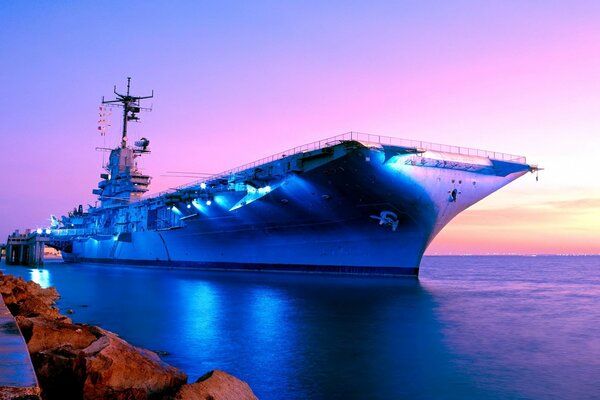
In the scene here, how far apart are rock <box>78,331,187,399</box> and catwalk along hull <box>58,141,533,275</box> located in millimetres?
16343

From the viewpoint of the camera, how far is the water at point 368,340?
6910 mm

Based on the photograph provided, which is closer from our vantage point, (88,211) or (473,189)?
(473,189)

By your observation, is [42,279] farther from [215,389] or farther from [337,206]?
[215,389]

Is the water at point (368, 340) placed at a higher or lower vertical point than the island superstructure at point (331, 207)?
lower

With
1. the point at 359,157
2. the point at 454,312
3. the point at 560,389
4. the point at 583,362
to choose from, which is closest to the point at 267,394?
the point at 560,389

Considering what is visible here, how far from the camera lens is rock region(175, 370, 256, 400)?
4242 millimetres

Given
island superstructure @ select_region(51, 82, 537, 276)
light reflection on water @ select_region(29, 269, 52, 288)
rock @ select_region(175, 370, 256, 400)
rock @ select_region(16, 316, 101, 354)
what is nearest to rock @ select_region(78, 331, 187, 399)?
rock @ select_region(175, 370, 256, 400)

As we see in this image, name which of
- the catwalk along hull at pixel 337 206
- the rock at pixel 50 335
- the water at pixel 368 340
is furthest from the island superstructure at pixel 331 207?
the rock at pixel 50 335

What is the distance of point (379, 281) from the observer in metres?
24.9

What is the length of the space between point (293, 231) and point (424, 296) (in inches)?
396

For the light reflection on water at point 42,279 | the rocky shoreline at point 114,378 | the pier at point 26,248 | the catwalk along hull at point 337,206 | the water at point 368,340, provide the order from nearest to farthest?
the rocky shoreline at point 114,378
the water at point 368,340
the catwalk along hull at point 337,206
the light reflection on water at point 42,279
the pier at point 26,248

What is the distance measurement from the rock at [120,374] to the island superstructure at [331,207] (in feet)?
53.4

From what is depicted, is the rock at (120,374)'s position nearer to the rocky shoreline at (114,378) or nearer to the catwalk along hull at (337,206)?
the rocky shoreline at (114,378)

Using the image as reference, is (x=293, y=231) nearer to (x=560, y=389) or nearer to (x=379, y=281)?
(x=379, y=281)
